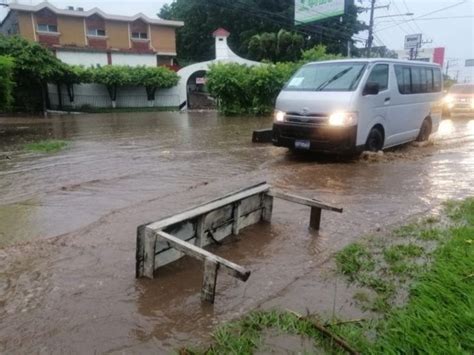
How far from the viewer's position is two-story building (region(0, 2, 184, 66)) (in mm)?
32406

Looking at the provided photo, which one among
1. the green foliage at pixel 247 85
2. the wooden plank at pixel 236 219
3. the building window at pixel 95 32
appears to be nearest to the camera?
the wooden plank at pixel 236 219

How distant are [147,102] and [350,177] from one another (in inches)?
1045

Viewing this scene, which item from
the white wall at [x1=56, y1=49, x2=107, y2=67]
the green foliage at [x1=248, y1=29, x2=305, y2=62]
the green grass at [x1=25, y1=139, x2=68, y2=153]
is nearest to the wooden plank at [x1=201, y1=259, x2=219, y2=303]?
the green grass at [x1=25, y1=139, x2=68, y2=153]

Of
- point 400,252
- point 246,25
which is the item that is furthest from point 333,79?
point 246,25

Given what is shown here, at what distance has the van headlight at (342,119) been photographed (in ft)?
25.2

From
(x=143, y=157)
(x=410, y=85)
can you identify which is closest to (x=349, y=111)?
(x=410, y=85)

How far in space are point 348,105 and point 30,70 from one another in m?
22.5

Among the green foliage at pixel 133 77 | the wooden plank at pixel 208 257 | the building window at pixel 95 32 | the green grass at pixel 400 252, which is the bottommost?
the green grass at pixel 400 252

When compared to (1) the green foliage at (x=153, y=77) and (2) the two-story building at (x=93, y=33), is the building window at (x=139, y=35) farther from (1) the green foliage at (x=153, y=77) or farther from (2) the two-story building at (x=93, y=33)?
(1) the green foliage at (x=153, y=77)

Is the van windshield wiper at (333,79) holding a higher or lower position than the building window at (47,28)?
lower

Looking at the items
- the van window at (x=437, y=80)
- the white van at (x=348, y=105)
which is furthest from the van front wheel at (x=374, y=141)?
the van window at (x=437, y=80)

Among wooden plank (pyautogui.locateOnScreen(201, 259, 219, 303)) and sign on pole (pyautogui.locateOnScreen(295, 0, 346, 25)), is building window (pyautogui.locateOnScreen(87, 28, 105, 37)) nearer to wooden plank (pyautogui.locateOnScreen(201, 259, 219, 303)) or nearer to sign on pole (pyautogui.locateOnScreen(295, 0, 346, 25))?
sign on pole (pyautogui.locateOnScreen(295, 0, 346, 25))

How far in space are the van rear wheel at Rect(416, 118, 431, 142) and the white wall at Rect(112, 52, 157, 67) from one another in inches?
1124

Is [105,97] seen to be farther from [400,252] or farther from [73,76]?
[400,252]
